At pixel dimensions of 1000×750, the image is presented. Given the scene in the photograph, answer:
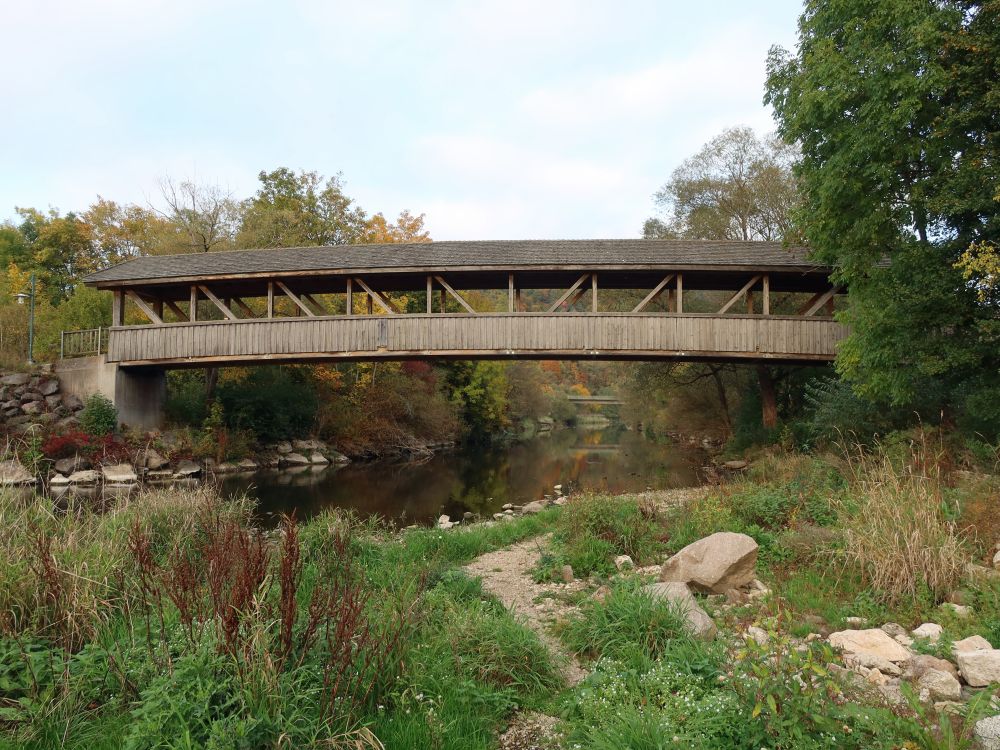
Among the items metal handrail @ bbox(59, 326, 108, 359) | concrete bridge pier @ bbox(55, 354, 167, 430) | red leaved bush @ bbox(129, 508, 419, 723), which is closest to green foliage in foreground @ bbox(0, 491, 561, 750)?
red leaved bush @ bbox(129, 508, 419, 723)

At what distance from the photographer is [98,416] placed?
15.2 m

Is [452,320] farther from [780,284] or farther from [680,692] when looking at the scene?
[680,692]

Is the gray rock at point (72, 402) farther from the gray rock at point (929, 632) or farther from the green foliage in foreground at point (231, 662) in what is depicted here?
the gray rock at point (929, 632)

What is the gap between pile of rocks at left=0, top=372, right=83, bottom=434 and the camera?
50.1 feet

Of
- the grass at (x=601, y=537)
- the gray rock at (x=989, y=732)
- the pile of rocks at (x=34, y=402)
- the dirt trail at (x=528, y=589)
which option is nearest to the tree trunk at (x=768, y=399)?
the grass at (x=601, y=537)

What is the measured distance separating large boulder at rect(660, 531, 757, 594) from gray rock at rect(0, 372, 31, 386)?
704 inches

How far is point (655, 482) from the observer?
45.1 feet

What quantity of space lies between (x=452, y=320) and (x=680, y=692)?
12.0 m

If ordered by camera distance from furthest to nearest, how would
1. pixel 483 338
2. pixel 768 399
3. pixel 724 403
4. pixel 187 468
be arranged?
1. pixel 724 403
2. pixel 768 399
3. pixel 187 468
4. pixel 483 338

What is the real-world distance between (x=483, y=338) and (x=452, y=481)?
4290 millimetres

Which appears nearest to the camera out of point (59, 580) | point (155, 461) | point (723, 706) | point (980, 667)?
point (723, 706)

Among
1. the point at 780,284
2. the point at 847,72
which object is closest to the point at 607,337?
the point at 780,284

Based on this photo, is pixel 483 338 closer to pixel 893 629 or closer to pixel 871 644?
pixel 893 629

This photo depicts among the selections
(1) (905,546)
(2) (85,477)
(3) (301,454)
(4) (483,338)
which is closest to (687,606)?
(1) (905,546)
